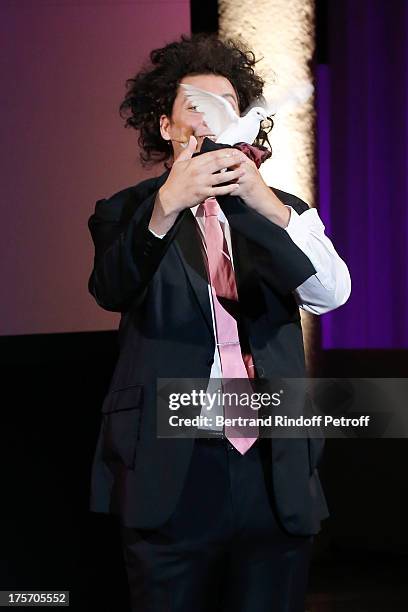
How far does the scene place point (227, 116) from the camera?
1.25 metres

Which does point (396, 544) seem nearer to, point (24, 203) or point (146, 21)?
point (24, 203)

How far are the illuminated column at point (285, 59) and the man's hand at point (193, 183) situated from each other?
1.36 m

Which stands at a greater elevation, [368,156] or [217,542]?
[368,156]

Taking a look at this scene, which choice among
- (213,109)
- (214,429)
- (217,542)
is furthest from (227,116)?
(217,542)

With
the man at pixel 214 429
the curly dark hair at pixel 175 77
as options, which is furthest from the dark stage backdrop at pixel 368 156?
the man at pixel 214 429

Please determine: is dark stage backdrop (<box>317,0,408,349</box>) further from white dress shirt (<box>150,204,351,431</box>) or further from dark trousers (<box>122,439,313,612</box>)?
dark trousers (<box>122,439,313,612</box>)

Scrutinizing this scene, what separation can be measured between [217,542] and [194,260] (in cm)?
42

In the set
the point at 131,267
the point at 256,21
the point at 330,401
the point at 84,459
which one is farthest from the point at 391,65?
the point at 131,267

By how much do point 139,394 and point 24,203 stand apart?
1749 millimetres

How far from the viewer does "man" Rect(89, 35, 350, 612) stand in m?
1.23

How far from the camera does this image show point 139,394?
4.14 ft

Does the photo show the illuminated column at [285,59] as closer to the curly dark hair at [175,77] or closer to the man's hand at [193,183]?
the curly dark hair at [175,77]

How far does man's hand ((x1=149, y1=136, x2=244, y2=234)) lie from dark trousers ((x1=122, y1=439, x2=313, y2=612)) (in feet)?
1.15

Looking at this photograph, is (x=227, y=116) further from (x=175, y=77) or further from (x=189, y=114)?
(x=175, y=77)
